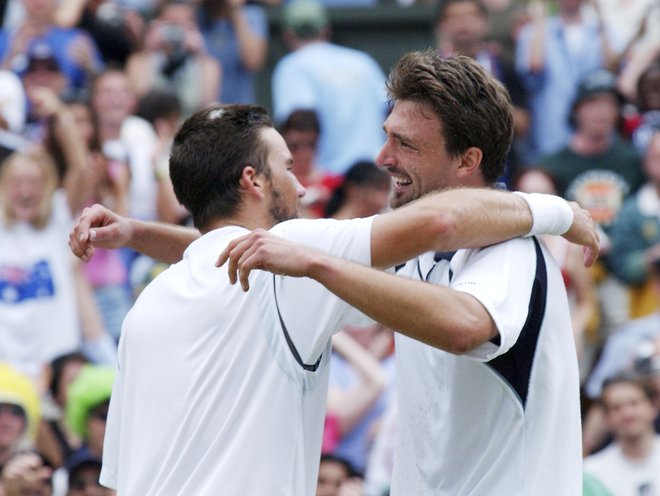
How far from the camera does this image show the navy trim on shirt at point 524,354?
3.29 metres

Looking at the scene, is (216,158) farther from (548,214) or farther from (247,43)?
(247,43)

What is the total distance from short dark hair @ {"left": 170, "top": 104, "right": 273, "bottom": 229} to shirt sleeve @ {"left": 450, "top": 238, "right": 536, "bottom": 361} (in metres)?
0.57

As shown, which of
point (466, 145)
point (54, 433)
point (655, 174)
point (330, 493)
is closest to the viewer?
point (466, 145)

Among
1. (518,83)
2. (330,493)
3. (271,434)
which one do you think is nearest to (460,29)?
(518,83)

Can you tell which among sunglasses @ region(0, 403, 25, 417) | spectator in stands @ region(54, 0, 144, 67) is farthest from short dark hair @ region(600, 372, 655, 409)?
spectator in stands @ region(54, 0, 144, 67)

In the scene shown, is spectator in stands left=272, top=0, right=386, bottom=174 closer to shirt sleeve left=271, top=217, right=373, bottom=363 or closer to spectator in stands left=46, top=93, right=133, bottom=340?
spectator in stands left=46, top=93, right=133, bottom=340

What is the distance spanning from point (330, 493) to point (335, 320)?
3171 millimetres

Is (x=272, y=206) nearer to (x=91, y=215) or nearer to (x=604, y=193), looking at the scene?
(x=91, y=215)

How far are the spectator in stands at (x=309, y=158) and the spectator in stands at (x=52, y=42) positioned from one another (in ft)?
4.42

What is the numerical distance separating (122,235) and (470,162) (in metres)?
1.08

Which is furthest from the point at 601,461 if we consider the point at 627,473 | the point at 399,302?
the point at 399,302

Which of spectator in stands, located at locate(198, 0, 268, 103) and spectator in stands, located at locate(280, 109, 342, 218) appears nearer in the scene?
spectator in stands, located at locate(280, 109, 342, 218)

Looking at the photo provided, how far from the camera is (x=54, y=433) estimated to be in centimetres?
679

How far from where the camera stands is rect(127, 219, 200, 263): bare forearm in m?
4.07
